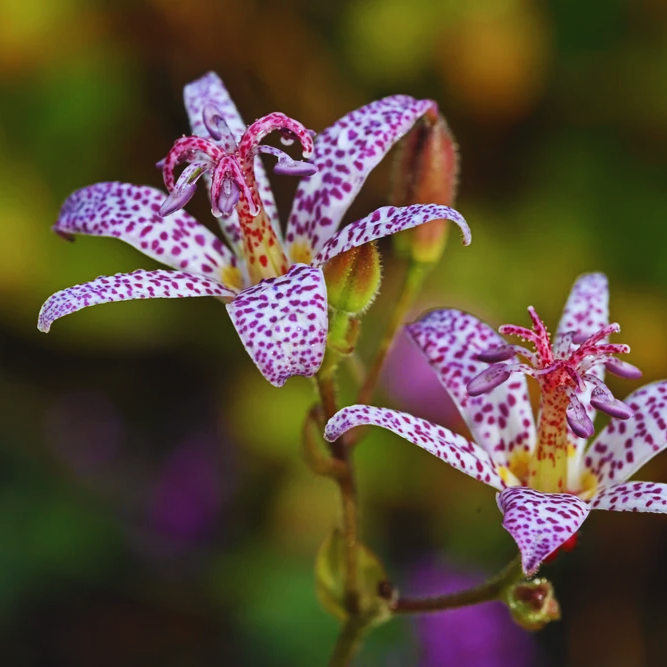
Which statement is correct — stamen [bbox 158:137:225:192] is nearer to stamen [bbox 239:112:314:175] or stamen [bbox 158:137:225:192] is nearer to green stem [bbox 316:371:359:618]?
stamen [bbox 239:112:314:175]

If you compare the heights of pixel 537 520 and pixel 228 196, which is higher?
pixel 228 196

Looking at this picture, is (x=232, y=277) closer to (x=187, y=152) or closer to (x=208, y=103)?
(x=187, y=152)

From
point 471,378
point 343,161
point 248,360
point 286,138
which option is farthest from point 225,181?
point 248,360

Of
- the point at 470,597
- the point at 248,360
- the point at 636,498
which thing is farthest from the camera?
the point at 248,360

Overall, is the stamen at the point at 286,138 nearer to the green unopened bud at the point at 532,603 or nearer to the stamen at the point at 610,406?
the stamen at the point at 610,406

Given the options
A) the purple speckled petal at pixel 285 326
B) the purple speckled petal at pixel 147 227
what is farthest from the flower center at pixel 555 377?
the purple speckled petal at pixel 147 227
